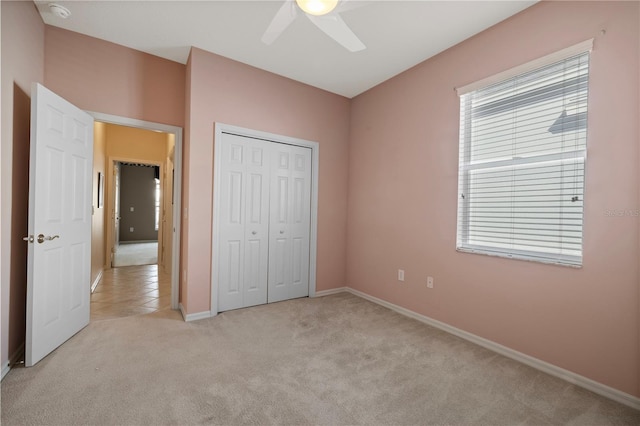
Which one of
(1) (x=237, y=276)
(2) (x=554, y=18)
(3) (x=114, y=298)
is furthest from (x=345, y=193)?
(3) (x=114, y=298)

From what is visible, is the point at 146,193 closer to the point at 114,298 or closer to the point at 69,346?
the point at 114,298

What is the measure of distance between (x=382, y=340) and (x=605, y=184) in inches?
78.2

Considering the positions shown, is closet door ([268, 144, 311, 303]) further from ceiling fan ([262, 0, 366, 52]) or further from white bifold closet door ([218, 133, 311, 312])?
ceiling fan ([262, 0, 366, 52])

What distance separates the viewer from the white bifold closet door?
3.25 meters

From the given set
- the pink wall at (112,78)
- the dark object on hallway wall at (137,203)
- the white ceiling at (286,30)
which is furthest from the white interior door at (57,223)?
the dark object on hallway wall at (137,203)

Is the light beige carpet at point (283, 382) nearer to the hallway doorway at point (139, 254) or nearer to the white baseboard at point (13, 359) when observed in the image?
the white baseboard at point (13, 359)

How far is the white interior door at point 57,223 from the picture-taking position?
206cm

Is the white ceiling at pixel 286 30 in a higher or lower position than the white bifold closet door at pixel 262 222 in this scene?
higher

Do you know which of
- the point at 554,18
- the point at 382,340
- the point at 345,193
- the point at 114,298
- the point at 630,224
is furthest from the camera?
the point at 345,193

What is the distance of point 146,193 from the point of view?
31.7 feet

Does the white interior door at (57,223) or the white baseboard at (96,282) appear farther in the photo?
→ the white baseboard at (96,282)

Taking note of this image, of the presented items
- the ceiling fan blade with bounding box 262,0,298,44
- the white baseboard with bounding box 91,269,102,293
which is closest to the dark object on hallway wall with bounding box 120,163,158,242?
the white baseboard with bounding box 91,269,102,293

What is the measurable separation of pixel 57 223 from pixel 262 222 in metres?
1.84

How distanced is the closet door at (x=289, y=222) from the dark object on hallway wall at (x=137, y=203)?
7921 mm
